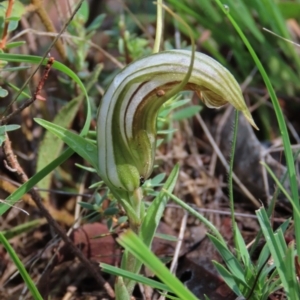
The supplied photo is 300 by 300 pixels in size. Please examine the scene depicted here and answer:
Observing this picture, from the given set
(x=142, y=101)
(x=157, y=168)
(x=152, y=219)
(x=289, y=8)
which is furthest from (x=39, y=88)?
(x=289, y=8)

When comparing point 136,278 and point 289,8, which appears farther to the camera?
point 289,8

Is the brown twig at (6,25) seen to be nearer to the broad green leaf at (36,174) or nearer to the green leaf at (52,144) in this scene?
the broad green leaf at (36,174)

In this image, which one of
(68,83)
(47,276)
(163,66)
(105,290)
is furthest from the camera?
(68,83)

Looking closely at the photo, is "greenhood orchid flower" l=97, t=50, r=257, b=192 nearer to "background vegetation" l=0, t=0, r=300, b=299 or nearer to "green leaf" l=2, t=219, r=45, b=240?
"background vegetation" l=0, t=0, r=300, b=299

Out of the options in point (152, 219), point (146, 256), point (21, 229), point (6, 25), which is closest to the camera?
point (146, 256)

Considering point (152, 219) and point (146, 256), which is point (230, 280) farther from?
point (146, 256)

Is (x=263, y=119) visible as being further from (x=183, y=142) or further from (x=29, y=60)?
(x=29, y=60)

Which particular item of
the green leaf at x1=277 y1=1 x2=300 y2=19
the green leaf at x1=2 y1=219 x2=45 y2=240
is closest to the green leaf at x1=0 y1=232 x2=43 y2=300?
the green leaf at x1=2 y1=219 x2=45 y2=240

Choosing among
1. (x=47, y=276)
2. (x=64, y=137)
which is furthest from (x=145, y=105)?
(x=47, y=276)
